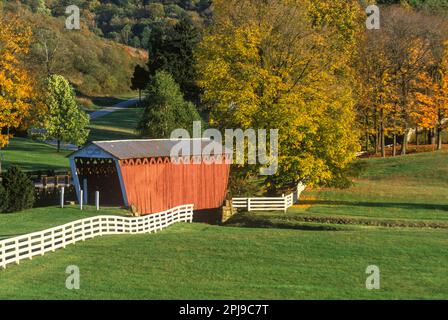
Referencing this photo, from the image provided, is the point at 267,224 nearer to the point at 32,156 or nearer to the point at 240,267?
the point at 240,267

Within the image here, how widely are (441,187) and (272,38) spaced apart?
1970 cm

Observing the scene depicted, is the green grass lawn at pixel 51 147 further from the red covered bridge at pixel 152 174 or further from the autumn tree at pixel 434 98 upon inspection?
the autumn tree at pixel 434 98

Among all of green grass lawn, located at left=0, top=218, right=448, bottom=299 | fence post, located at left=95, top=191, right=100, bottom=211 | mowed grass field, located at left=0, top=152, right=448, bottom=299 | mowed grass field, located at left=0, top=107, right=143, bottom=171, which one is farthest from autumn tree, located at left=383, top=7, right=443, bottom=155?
fence post, located at left=95, top=191, right=100, bottom=211

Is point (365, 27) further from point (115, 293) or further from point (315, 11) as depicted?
point (115, 293)

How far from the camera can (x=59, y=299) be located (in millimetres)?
19172

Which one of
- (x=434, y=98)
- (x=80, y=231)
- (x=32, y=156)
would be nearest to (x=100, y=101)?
(x=32, y=156)

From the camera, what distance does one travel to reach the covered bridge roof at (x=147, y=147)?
36281 mm

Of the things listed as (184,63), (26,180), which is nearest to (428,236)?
(26,180)

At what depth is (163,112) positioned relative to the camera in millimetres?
57000

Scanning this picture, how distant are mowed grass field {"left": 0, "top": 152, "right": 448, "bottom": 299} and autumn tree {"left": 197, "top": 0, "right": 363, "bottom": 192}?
15.2ft

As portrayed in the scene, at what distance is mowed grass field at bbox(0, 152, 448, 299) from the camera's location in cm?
2036

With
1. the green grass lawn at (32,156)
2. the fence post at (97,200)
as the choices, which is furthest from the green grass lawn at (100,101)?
the fence post at (97,200)

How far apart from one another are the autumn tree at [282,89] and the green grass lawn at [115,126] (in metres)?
31.1

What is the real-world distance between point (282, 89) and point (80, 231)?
56.6ft
